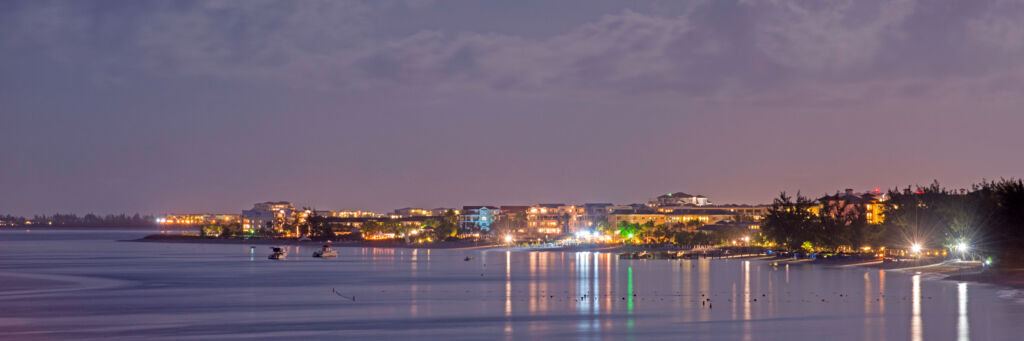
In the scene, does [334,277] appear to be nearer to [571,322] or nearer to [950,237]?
[571,322]

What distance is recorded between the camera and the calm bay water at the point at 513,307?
40.5 meters

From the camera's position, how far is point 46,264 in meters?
112

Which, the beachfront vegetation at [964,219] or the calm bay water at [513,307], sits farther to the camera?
the beachfront vegetation at [964,219]

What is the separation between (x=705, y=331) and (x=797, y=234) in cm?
9153

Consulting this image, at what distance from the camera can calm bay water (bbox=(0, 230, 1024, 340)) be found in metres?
40.5

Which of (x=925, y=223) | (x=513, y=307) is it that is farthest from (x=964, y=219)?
(x=513, y=307)

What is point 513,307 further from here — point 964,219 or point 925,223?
point 925,223

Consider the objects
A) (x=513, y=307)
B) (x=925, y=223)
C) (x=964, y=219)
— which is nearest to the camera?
(x=513, y=307)

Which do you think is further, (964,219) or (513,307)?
(964,219)

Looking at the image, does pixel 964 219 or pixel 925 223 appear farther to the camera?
pixel 925 223

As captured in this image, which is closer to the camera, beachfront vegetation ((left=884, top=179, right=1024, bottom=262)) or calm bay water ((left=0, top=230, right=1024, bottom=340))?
calm bay water ((left=0, top=230, right=1024, bottom=340))

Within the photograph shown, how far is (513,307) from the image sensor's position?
53094 millimetres

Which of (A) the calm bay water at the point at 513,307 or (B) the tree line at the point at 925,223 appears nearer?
(A) the calm bay water at the point at 513,307

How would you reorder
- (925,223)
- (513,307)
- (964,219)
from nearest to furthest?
(513,307) → (964,219) → (925,223)
